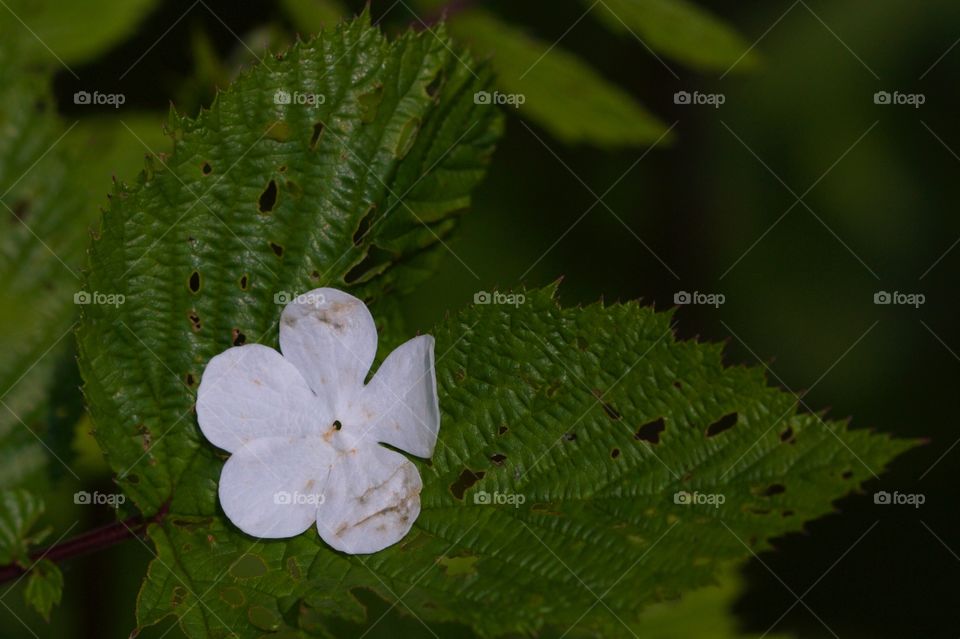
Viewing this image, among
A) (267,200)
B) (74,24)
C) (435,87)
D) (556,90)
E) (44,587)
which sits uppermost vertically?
(556,90)

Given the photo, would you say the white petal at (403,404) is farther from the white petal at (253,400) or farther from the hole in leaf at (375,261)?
the hole in leaf at (375,261)

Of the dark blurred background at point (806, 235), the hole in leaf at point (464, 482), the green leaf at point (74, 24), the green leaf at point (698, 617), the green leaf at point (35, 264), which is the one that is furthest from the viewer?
the dark blurred background at point (806, 235)

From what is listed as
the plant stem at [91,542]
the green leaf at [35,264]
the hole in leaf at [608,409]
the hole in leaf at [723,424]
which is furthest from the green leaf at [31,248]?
the hole in leaf at [723,424]

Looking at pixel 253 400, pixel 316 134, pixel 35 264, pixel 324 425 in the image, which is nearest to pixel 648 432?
pixel 324 425

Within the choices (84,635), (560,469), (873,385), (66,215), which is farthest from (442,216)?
(873,385)

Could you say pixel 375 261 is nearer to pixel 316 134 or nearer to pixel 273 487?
pixel 316 134

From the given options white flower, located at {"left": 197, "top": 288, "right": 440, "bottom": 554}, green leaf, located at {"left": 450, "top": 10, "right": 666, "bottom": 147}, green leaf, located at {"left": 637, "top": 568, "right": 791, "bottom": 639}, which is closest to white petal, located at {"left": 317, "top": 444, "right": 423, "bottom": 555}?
white flower, located at {"left": 197, "top": 288, "right": 440, "bottom": 554}
